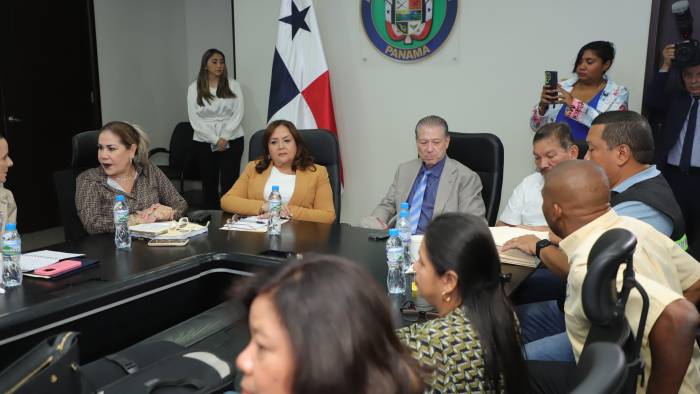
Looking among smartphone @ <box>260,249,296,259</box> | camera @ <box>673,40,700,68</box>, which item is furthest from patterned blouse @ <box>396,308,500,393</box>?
camera @ <box>673,40,700,68</box>

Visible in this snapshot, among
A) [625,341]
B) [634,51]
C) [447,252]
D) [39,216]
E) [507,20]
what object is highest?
[507,20]

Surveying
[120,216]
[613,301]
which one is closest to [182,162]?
[120,216]

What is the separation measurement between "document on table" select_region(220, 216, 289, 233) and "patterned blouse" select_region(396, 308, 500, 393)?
1376 millimetres

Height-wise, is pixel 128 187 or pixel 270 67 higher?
pixel 270 67

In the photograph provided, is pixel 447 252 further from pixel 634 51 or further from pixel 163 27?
pixel 163 27

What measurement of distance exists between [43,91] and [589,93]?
437cm

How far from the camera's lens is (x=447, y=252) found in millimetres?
1342

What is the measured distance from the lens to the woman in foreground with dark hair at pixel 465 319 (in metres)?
1.24

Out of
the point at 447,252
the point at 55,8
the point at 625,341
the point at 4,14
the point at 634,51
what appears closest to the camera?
the point at 625,341

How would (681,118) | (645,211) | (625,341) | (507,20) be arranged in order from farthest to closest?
(507,20), (681,118), (645,211), (625,341)

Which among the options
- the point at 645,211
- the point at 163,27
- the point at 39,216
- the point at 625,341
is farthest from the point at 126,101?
the point at 625,341

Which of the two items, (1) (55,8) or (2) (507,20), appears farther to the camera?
(1) (55,8)

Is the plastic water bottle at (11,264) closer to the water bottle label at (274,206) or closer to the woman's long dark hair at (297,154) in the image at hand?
the water bottle label at (274,206)

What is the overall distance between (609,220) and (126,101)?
16.4 feet
